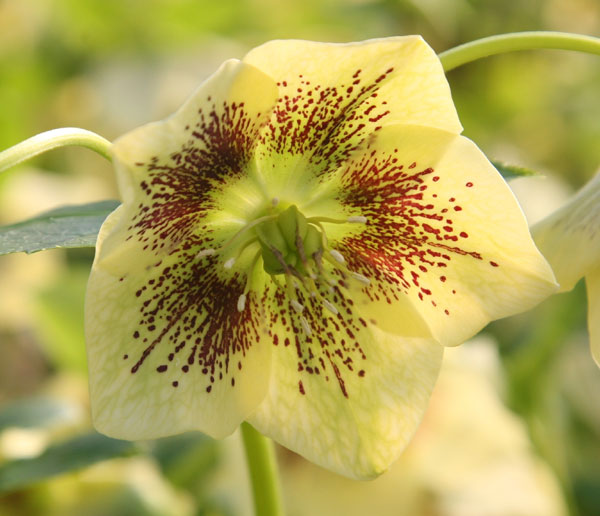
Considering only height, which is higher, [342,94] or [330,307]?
[342,94]

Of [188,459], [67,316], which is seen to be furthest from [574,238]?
[67,316]

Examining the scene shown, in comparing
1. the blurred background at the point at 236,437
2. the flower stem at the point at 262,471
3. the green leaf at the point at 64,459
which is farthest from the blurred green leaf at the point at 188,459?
the flower stem at the point at 262,471

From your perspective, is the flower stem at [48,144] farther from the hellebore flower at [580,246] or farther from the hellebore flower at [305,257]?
the hellebore flower at [580,246]

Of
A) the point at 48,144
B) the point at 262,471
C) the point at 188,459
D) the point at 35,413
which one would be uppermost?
the point at 48,144

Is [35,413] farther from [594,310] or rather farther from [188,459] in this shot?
[594,310]

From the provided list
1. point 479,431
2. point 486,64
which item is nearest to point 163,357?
point 479,431

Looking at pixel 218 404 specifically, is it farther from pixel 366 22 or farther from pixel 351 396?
pixel 366 22

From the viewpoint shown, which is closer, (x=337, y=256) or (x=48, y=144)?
(x=48, y=144)
